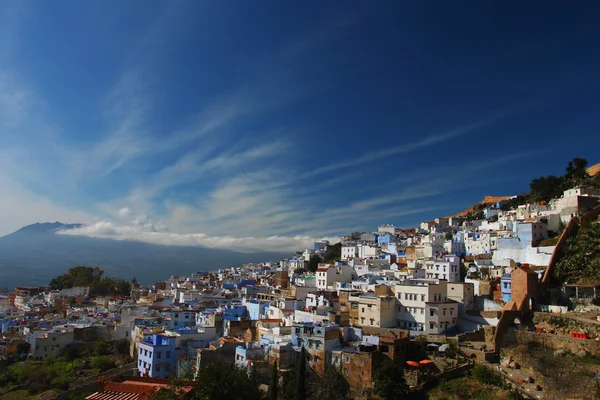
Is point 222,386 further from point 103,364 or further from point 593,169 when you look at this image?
point 593,169

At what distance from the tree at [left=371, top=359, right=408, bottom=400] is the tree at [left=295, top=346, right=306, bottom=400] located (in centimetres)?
303

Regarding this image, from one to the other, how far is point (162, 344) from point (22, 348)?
15.5 meters

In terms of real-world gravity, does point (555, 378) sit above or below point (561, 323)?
below

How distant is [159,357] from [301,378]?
29.9 feet

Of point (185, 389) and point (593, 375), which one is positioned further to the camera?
point (185, 389)

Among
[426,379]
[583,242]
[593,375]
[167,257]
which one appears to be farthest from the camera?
[167,257]

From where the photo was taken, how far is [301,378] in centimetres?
2009

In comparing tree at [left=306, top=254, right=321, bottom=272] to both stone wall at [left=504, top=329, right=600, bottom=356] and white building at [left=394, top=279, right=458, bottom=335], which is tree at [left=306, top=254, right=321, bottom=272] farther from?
stone wall at [left=504, top=329, right=600, bottom=356]

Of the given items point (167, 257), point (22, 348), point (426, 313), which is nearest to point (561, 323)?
point (426, 313)

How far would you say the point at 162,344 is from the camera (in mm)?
25156

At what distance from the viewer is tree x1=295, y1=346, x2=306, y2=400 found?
1983 centimetres

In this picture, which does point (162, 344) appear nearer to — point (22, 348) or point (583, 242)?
point (22, 348)

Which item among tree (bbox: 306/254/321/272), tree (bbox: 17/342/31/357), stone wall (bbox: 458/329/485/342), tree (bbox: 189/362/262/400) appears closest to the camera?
tree (bbox: 189/362/262/400)

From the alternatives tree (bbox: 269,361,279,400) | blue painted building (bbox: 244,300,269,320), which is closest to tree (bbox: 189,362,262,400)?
tree (bbox: 269,361,279,400)
